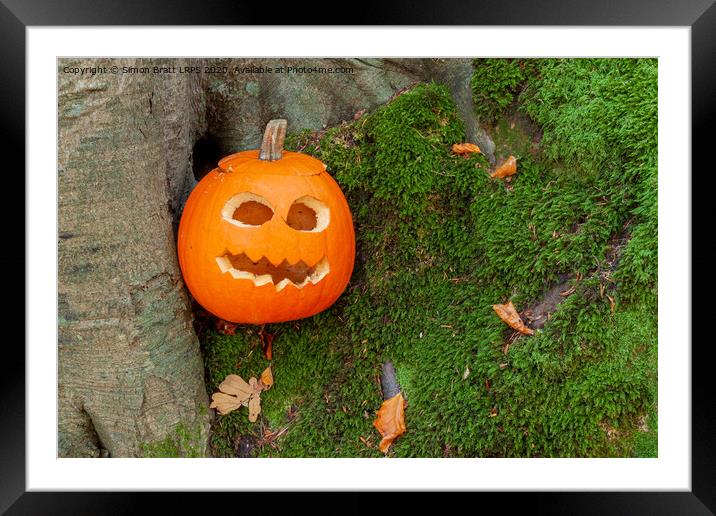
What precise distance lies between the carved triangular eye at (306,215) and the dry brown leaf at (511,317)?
106 cm

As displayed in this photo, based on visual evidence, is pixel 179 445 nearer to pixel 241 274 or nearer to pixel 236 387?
pixel 236 387

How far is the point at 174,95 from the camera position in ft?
9.48

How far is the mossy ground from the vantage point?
104 inches

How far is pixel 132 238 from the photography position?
8.93ft

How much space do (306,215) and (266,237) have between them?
1.03ft

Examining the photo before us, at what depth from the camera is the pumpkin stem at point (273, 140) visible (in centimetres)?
287

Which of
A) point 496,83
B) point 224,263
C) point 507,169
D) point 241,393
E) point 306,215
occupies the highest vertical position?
point 496,83

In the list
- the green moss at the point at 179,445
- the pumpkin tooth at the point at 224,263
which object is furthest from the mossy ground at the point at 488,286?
the pumpkin tooth at the point at 224,263

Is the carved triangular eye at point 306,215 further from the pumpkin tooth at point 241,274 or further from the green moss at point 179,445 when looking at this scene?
the green moss at point 179,445

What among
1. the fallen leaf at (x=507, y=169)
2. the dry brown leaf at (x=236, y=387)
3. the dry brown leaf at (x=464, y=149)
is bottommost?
the dry brown leaf at (x=236, y=387)

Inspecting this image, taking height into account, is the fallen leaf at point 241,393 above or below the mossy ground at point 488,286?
below

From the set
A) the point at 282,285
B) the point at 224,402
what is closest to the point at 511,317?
the point at 282,285
